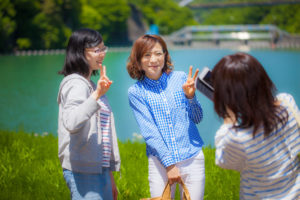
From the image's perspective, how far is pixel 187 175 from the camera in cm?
202

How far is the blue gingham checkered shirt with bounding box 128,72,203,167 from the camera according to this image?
202cm

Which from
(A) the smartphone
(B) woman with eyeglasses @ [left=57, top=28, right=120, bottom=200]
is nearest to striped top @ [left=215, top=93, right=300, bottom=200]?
(A) the smartphone

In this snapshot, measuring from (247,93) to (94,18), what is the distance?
60161mm

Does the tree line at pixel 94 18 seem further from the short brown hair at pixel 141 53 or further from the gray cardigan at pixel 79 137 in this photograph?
the gray cardigan at pixel 79 137

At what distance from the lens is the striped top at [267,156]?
1.42 meters

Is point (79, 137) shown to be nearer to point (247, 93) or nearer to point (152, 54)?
point (152, 54)

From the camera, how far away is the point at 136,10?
250 feet

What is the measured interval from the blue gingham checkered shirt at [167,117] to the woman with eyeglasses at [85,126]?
191 millimetres

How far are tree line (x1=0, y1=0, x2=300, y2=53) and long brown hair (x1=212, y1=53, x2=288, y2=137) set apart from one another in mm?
39905

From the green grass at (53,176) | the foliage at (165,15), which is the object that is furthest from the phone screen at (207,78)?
the foliage at (165,15)

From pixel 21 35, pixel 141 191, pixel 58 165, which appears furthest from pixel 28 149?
pixel 21 35

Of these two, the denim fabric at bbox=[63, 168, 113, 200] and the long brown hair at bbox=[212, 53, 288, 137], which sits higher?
Answer: the long brown hair at bbox=[212, 53, 288, 137]

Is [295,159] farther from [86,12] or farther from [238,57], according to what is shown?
[86,12]

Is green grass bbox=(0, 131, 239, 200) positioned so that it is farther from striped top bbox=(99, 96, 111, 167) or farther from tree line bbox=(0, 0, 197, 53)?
tree line bbox=(0, 0, 197, 53)
